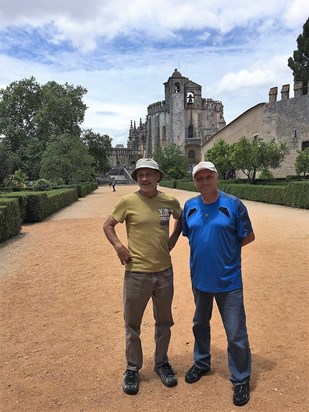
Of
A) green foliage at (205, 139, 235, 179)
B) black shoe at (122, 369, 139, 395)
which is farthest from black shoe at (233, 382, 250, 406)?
green foliage at (205, 139, 235, 179)

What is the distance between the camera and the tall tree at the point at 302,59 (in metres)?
34.4

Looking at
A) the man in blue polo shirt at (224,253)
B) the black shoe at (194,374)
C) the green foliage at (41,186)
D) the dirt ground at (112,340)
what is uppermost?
the man in blue polo shirt at (224,253)

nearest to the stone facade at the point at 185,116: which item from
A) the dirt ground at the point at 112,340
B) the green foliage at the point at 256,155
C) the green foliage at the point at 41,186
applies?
the green foliage at the point at 256,155

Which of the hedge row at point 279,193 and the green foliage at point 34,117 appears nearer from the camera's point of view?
the hedge row at point 279,193

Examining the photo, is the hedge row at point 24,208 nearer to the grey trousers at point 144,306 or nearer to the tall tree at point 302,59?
the grey trousers at point 144,306

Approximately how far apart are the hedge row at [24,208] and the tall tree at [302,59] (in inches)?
1030

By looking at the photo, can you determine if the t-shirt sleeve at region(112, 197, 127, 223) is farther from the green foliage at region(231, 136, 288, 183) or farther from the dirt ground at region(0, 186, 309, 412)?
the green foliage at region(231, 136, 288, 183)

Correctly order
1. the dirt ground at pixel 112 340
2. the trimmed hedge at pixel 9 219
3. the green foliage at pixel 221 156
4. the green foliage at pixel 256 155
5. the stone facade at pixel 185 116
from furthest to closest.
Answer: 1. the stone facade at pixel 185 116
2. the green foliage at pixel 221 156
3. the green foliage at pixel 256 155
4. the trimmed hedge at pixel 9 219
5. the dirt ground at pixel 112 340

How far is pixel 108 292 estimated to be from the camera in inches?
201

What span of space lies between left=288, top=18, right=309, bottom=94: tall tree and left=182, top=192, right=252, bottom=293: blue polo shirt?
36.4 meters

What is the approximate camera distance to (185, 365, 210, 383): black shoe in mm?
2881

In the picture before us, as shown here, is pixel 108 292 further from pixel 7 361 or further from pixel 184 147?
pixel 184 147

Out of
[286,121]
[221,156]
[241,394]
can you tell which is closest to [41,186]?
[221,156]

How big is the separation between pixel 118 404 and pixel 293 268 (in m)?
4.32
